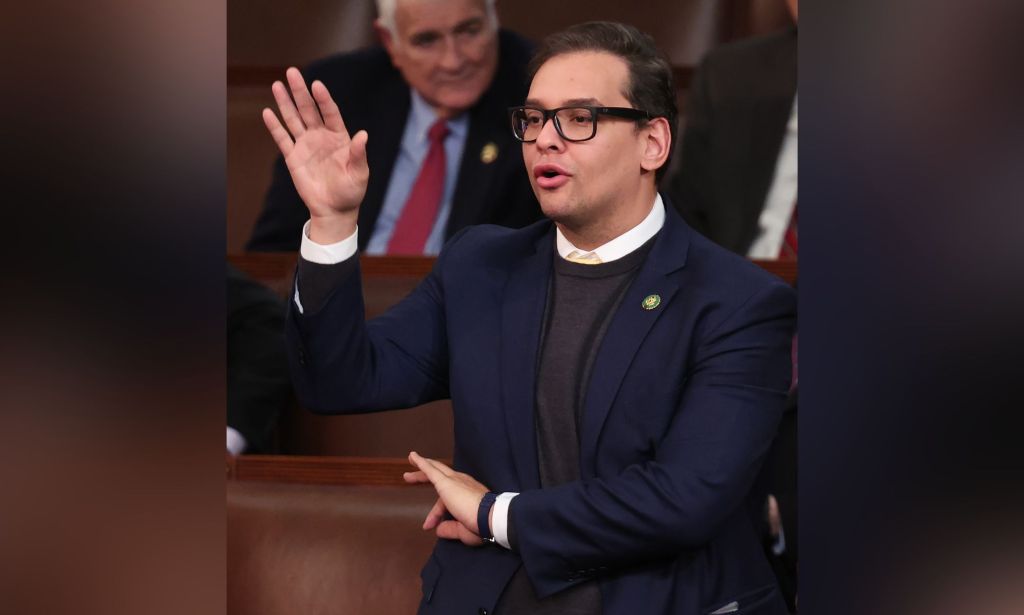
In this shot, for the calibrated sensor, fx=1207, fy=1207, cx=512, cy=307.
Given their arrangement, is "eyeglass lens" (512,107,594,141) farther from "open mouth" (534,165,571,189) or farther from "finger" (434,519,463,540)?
"finger" (434,519,463,540)

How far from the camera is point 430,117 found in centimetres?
120

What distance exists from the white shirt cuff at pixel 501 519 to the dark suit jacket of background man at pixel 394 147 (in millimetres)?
473

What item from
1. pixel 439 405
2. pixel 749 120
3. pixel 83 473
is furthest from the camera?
pixel 749 120

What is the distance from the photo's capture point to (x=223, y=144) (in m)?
0.34

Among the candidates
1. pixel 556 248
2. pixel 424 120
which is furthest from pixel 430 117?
pixel 556 248

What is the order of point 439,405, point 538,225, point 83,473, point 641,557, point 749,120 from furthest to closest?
point 749,120
point 439,405
point 538,225
point 641,557
point 83,473

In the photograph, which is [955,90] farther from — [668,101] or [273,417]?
[273,417]

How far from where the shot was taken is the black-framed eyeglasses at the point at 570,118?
2.32ft

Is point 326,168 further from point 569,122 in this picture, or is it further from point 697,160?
point 697,160

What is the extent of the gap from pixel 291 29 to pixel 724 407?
29.5 inches

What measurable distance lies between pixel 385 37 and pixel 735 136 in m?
0.37

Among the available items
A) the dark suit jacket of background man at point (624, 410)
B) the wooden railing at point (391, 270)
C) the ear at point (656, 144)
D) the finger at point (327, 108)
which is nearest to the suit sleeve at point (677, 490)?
the dark suit jacket of background man at point (624, 410)

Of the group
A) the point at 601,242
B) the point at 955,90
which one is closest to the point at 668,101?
the point at 601,242

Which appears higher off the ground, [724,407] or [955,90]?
[955,90]
